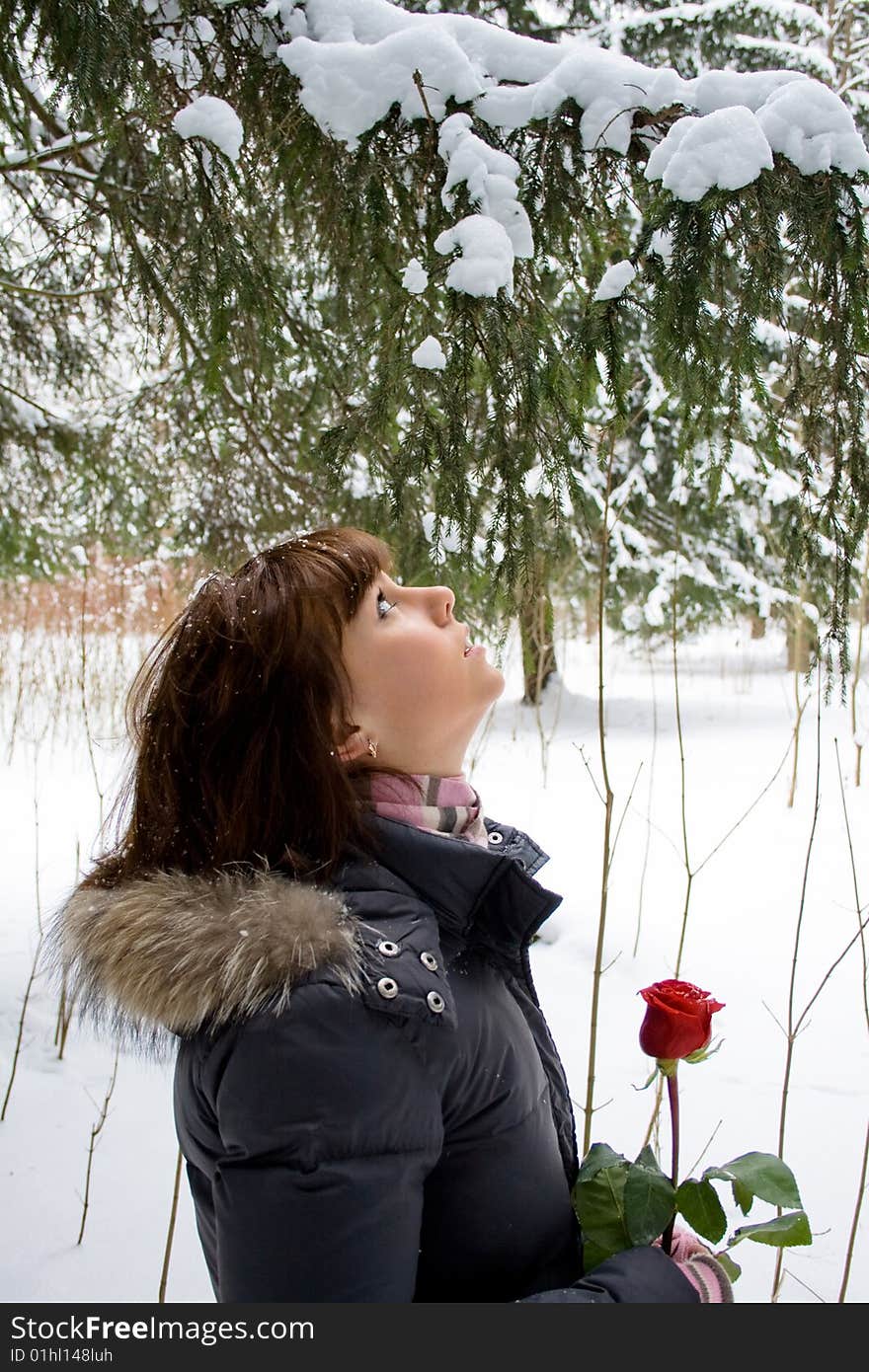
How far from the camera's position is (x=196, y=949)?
0.81 metres

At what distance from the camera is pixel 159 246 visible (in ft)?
5.91

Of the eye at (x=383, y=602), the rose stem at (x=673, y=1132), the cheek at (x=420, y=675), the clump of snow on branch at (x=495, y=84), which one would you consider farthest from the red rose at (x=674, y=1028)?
the clump of snow on branch at (x=495, y=84)

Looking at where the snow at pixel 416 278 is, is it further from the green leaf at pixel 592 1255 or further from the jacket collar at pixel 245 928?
the green leaf at pixel 592 1255

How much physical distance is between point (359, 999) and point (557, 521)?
0.94 meters

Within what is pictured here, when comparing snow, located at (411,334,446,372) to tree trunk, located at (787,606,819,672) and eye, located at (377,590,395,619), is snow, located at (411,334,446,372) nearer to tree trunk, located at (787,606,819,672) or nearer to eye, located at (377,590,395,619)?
eye, located at (377,590,395,619)

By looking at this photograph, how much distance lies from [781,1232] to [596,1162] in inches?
7.5

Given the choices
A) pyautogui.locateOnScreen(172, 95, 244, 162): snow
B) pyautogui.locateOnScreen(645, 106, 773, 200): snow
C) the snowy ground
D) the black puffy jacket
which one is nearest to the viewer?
the black puffy jacket

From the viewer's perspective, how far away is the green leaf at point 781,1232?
0.94 meters

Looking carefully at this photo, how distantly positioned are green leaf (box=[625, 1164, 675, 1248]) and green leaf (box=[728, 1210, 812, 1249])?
2.9 inches

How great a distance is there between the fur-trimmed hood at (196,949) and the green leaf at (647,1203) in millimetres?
401

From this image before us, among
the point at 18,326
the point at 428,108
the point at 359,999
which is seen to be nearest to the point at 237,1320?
the point at 359,999

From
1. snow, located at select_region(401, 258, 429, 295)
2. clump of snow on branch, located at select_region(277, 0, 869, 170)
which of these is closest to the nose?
snow, located at select_region(401, 258, 429, 295)

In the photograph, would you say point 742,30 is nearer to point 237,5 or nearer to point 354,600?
point 237,5

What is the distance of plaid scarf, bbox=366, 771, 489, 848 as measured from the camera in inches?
38.9
